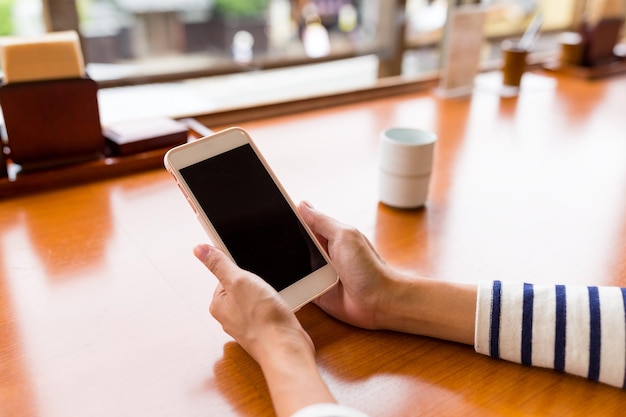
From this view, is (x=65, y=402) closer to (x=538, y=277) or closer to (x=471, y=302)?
(x=471, y=302)

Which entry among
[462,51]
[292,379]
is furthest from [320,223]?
[462,51]

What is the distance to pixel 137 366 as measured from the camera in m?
0.63

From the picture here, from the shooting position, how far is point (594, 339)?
62 centimetres

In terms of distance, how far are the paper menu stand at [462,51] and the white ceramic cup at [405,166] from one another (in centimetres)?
76

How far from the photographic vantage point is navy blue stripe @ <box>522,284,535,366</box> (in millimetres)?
639

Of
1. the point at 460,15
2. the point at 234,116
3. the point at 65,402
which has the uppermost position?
the point at 460,15

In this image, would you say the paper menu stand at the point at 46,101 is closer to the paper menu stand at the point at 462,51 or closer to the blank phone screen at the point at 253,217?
the blank phone screen at the point at 253,217

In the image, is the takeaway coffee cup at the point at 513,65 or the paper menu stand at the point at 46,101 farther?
the takeaway coffee cup at the point at 513,65

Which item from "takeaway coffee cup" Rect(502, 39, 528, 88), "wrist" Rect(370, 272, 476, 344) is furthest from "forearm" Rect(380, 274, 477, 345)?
"takeaway coffee cup" Rect(502, 39, 528, 88)

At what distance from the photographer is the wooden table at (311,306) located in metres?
0.60

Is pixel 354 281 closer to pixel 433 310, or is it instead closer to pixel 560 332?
pixel 433 310

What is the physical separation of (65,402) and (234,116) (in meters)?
0.97

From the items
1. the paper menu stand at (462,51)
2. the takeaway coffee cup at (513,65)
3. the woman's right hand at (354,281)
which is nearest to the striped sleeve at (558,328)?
the woman's right hand at (354,281)

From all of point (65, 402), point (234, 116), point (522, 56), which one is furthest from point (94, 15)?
point (522, 56)
